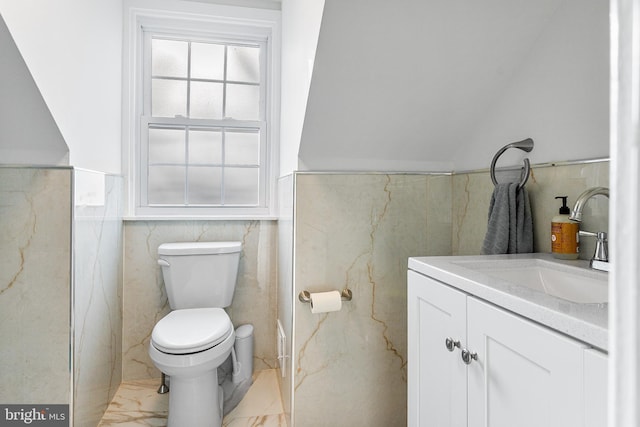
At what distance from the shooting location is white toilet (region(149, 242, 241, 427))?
5.32ft

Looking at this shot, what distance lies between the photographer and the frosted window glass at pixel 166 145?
233cm

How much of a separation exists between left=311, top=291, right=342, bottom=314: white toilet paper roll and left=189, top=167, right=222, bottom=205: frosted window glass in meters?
1.09

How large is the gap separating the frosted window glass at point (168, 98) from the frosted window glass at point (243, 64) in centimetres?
31

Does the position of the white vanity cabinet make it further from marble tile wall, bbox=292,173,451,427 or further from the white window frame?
the white window frame

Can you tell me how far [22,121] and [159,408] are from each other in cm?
148

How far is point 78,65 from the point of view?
1.66 metres

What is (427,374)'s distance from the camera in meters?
1.17

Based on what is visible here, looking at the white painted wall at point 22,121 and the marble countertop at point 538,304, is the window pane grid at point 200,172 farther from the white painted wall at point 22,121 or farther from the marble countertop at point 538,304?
the marble countertop at point 538,304

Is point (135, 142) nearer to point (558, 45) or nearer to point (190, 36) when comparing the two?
point (190, 36)

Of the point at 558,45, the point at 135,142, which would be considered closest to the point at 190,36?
the point at 135,142

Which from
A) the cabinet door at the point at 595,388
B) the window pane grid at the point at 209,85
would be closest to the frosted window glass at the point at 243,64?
the window pane grid at the point at 209,85

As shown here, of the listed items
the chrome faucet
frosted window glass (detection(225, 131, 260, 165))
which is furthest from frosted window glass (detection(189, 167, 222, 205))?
the chrome faucet

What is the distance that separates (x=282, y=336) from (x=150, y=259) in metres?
0.89

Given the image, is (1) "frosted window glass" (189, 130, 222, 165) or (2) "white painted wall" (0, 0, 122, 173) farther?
(1) "frosted window glass" (189, 130, 222, 165)
